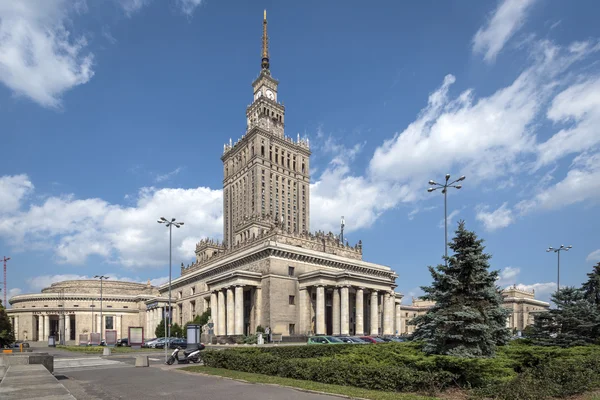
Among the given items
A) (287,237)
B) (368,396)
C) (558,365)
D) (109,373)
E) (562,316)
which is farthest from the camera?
(287,237)

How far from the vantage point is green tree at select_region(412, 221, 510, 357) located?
1733 cm

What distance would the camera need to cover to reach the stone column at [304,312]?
6262 centimetres

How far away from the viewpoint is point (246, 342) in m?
52.8

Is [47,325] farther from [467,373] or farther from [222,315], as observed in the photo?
[467,373]

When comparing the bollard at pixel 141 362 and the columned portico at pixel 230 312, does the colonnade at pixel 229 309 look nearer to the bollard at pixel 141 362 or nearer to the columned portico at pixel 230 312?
the columned portico at pixel 230 312

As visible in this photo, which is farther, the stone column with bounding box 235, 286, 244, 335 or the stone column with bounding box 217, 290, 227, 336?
the stone column with bounding box 217, 290, 227, 336

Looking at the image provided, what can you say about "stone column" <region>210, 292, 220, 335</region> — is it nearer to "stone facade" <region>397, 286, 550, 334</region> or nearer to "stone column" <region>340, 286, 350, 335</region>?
"stone column" <region>340, 286, 350, 335</region>

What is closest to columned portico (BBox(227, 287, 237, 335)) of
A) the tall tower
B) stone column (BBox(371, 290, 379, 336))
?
stone column (BBox(371, 290, 379, 336))

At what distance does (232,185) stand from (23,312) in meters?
64.4

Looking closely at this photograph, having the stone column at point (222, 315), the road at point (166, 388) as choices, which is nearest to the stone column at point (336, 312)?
the stone column at point (222, 315)

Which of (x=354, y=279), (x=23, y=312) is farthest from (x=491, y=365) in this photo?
(x=23, y=312)

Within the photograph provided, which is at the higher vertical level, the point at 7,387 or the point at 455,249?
the point at 455,249

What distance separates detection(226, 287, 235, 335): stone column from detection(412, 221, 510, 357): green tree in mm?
43954

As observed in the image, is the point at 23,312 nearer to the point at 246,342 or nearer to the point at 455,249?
the point at 246,342
